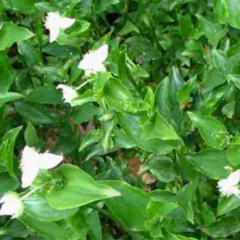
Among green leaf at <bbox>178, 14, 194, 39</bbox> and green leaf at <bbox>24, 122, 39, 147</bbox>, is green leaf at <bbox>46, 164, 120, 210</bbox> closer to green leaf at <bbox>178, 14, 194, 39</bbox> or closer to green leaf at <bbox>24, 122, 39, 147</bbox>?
green leaf at <bbox>24, 122, 39, 147</bbox>

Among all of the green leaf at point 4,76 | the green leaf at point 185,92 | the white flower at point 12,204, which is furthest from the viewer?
the green leaf at point 4,76

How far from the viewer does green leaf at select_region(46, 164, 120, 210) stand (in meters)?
1.03

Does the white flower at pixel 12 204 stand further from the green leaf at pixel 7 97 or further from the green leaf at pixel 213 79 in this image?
the green leaf at pixel 213 79

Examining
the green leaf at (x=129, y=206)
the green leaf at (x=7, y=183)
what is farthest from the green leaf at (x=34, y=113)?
the green leaf at (x=129, y=206)

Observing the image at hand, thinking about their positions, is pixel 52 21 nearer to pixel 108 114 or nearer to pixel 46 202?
pixel 108 114

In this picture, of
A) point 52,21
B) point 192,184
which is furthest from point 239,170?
point 52,21

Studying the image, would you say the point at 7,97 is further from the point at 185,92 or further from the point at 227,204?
the point at 227,204

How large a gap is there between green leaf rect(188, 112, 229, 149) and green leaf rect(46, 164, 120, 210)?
0.22 metres

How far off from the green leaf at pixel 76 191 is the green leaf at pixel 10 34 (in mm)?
375

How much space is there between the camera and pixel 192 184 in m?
1.23

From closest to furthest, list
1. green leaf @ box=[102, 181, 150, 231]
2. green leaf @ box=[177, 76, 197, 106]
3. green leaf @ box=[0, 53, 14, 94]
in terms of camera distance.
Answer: green leaf @ box=[102, 181, 150, 231] < green leaf @ box=[177, 76, 197, 106] < green leaf @ box=[0, 53, 14, 94]

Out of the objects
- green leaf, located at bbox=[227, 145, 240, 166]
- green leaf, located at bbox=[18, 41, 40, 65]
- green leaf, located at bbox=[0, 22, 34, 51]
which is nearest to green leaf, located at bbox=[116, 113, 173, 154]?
green leaf, located at bbox=[227, 145, 240, 166]

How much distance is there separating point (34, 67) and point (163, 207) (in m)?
0.57

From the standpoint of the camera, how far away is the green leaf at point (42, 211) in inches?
42.4
